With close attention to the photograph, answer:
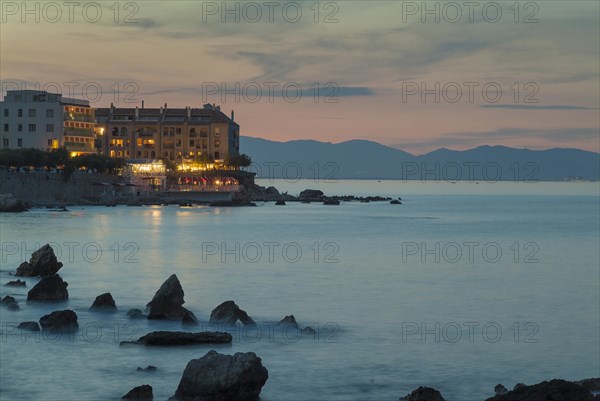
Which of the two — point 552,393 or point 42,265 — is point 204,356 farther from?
point 42,265

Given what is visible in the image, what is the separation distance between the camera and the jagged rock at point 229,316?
102ft

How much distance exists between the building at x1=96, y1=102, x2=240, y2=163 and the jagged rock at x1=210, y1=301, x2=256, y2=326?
162 metres

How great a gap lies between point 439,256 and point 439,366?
41.1 metres

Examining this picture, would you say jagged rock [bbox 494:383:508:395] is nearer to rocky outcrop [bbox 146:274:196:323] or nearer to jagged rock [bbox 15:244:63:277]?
rocky outcrop [bbox 146:274:196:323]

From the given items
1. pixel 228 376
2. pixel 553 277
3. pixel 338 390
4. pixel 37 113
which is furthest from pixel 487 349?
pixel 37 113

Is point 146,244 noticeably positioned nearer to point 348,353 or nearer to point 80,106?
point 348,353

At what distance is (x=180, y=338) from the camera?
26734mm

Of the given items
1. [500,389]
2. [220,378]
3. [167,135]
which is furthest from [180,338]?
[167,135]

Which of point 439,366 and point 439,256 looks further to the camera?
point 439,256

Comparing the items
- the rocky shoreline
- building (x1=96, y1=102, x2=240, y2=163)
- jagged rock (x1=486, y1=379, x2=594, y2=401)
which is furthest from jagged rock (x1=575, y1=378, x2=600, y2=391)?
building (x1=96, y1=102, x2=240, y2=163)

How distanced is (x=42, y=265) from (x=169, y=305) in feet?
45.6

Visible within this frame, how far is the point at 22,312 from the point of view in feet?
106

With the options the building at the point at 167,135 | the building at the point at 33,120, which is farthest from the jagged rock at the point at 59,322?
the building at the point at 167,135

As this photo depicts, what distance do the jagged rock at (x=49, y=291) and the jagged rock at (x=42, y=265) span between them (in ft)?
17.8
